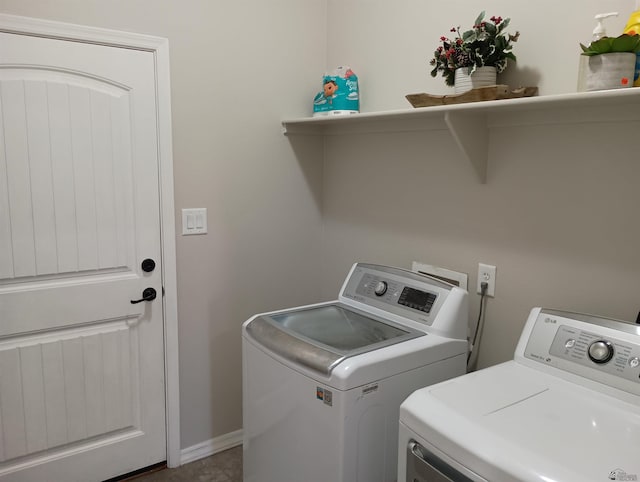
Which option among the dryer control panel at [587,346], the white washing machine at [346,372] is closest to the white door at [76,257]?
the white washing machine at [346,372]

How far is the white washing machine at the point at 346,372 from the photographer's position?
4.82 ft

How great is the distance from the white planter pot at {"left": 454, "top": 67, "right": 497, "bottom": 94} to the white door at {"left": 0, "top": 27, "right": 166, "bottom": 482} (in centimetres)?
125

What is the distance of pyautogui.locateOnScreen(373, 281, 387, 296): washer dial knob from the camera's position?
193 cm

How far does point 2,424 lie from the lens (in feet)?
6.36

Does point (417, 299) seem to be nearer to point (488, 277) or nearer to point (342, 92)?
point (488, 277)

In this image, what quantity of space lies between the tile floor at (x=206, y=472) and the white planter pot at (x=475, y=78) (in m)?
1.95

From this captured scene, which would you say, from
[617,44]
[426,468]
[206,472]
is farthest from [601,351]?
[206,472]

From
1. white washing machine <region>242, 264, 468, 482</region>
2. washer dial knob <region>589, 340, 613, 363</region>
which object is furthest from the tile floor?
washer dial knob <region>589, 340, 613, 363</region>

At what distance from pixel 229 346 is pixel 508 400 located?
1.54 m

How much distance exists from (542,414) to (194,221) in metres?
1.64

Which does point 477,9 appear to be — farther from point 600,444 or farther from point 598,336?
point 600,444

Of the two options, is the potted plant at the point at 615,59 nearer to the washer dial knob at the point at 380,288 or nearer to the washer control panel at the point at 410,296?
the washer control panel at the point at 410,296

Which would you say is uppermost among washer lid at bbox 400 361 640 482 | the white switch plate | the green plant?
the green plant

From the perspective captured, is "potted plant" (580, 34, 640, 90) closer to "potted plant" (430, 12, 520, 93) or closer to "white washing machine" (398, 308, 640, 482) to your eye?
"potted plant" (430, 12, 520, 93)
